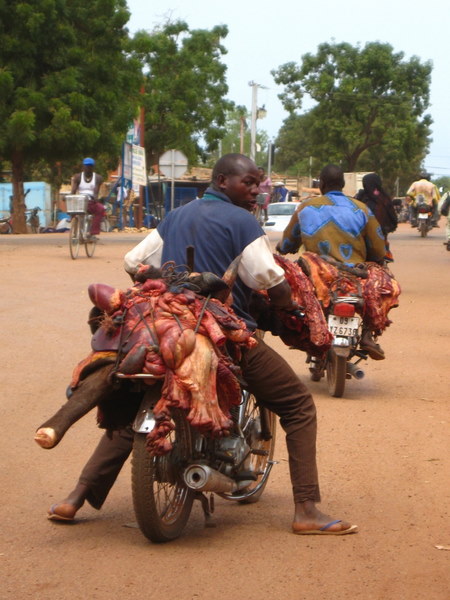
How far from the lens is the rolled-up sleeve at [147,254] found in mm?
5309

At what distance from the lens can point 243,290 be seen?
514cm

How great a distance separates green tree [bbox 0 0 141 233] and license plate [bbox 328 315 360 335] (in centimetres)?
2328

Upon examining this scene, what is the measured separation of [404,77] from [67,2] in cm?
3555

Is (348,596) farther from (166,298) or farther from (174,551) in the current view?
(166,298)

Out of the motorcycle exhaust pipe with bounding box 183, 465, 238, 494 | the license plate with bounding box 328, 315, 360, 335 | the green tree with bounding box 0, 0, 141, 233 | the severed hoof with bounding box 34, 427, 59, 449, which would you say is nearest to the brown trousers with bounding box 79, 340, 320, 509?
the motorcycle exhaust pipe with bounding box 183, 465, 238, 494

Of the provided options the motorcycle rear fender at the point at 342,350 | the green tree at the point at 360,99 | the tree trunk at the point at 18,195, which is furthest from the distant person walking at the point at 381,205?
the green tree at the point at 360,99

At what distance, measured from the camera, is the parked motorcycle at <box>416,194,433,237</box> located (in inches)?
1411

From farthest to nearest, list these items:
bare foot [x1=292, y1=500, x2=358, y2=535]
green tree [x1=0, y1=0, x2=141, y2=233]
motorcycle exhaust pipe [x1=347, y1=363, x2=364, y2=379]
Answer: green tree [x1=0, y1=0, x2=141, y2=233] → motorcycle exhaust pipe [x1=347, y1=363, x2=364, y2=379] → bare foot [x1=292, y1=500, x2=358, y2=535]

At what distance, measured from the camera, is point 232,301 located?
199 inches

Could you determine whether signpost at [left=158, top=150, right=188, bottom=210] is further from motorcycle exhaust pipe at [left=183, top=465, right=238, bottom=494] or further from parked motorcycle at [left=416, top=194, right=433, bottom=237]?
motorcycle exhaust pipe at [left=183, top=465, right=238, bottom=494]

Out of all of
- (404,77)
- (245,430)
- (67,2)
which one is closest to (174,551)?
(245,430)

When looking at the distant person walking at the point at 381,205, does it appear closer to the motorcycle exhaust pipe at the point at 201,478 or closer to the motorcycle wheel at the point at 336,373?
the motorcycle wheel at the point at 336,373

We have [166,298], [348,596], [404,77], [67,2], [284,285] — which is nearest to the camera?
[348,596]

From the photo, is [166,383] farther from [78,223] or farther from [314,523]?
[78,223]
